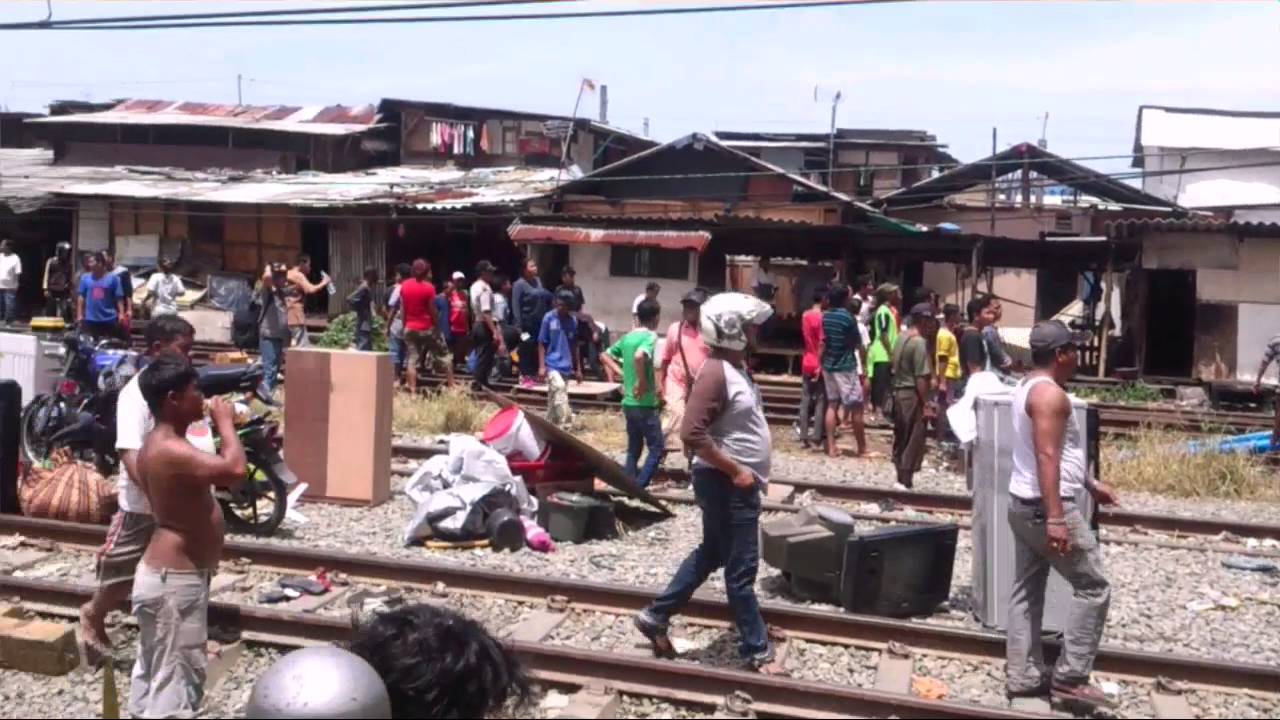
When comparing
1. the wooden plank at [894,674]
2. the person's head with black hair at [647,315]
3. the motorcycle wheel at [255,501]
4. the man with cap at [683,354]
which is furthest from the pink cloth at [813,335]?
the wooden plank at [894,674]

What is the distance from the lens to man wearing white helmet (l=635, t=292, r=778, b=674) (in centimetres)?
654

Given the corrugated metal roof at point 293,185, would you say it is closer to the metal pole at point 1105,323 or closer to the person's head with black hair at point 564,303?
the person's head with black hair at point 564,303

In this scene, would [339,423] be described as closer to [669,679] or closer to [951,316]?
[669,679]

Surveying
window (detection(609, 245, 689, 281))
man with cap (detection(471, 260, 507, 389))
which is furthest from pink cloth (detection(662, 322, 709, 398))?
window (detection(609, 245, 689, 281))

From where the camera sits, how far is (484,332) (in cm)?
1819

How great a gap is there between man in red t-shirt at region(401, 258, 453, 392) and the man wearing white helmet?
1105 cm

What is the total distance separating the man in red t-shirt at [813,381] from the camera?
14.4 metres

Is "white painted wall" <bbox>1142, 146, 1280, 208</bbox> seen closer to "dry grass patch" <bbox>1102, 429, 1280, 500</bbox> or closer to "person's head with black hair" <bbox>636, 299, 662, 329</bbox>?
"dry grass patch" <bbox>1102, 429, 1280, 500</bbox>

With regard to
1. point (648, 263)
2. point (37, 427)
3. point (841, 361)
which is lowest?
point (37, 427)

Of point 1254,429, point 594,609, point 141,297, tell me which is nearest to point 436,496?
point 594,609

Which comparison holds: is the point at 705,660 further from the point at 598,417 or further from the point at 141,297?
the point at 141,297

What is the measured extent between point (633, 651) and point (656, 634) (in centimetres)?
31

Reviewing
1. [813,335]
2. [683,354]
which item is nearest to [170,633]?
[683,354]

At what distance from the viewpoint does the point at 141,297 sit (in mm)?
25641
